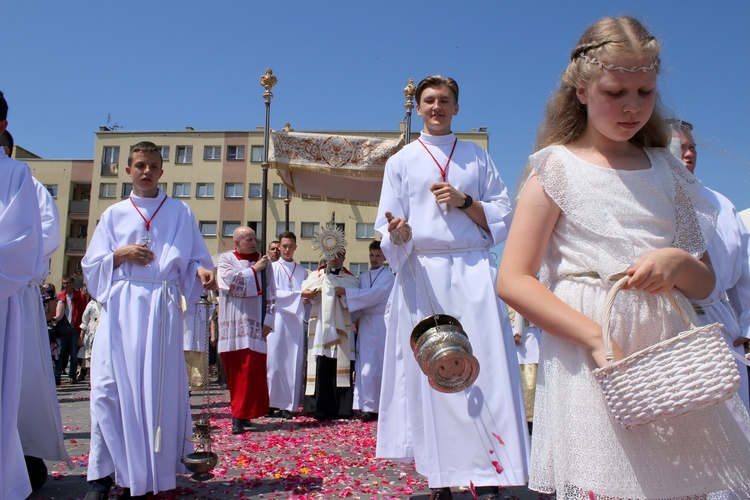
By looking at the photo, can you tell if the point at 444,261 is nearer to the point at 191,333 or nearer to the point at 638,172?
the point at 638,172

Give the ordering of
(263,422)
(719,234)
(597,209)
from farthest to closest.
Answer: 1. (263,422)
2. (719,234)
3. (597,209)

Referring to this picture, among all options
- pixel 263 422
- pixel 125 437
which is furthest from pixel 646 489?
pixel 263 422

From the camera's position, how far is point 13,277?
337cm

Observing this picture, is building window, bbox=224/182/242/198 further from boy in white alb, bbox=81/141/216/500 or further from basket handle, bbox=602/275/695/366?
basket handle, bbox=602/275/695/366

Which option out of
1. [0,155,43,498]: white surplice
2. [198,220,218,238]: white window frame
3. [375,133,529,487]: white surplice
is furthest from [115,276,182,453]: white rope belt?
[198,220,218,238]: white window frame

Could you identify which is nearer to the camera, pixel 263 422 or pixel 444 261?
pixel 444 261

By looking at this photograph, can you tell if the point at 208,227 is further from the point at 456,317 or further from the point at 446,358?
the point at 446,358

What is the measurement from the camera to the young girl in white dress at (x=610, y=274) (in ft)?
5.37

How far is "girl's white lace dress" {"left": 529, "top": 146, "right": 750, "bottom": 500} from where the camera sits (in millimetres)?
1629

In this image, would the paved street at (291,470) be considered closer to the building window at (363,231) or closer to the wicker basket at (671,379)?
the wicker basket at (671,379)

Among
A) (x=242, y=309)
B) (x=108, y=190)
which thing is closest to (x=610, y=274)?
(x=242, y=309)

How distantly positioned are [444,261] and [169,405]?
1.99 metres

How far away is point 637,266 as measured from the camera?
168 centimetres

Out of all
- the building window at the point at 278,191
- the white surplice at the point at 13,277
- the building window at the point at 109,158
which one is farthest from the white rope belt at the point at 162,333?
the building window at the point at 109,158
